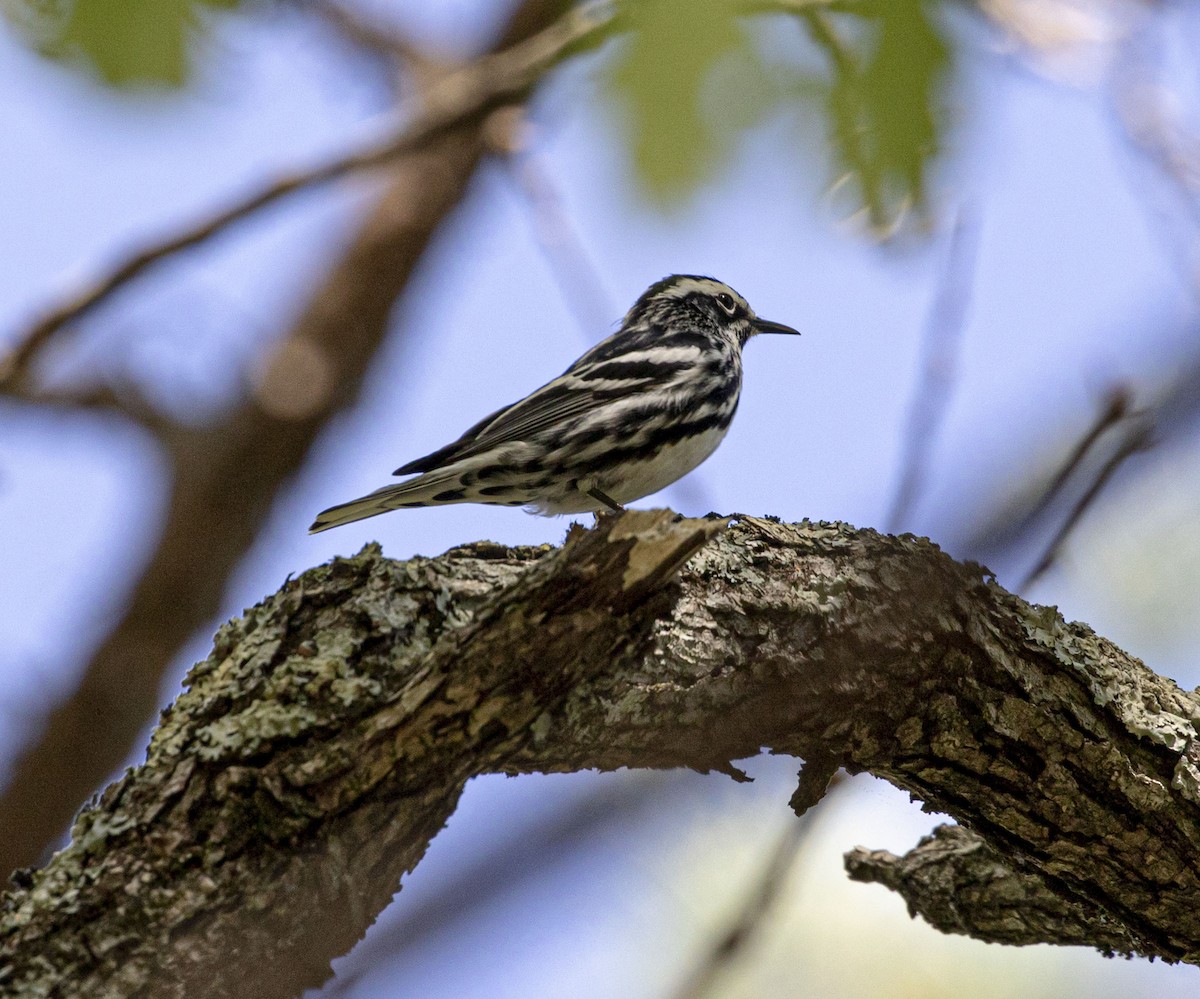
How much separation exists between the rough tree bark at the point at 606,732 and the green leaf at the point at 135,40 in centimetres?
107

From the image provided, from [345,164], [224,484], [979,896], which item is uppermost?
[345,164]

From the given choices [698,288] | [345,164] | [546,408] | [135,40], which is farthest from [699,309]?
[135,40]

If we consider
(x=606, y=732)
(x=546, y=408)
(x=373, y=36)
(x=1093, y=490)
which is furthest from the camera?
(x=373, y=36)

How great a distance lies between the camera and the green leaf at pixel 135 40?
1.96 m

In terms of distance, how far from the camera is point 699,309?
5.75 metres

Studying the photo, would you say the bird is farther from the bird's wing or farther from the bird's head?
the bird's head

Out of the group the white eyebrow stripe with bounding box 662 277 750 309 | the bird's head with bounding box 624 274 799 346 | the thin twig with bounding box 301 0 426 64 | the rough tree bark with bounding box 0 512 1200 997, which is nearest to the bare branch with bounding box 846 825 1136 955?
the rough tree bark with bounding box 0 512 1200 997

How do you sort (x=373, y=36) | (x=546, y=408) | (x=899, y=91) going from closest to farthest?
1. (x=899, y=91)
2. (x=546, y=408)
3. (x=373, y=36)

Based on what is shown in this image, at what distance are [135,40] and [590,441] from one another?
99.5 inches

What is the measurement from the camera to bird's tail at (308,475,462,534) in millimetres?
4184

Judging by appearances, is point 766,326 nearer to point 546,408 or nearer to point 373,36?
point 546,408

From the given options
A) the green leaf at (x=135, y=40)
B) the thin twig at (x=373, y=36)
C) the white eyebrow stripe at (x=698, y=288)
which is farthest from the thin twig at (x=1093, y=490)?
the thin twig at (x=373, y=36)

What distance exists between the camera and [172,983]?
2.19 meters

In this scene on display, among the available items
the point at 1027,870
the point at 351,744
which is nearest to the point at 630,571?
the point at 351,744
